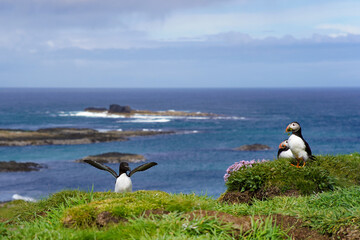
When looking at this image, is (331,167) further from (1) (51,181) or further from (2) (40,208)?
(1) (51,181)

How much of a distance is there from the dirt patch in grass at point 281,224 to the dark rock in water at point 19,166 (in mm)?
54338

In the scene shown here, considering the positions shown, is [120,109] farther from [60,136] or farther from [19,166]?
[19,166]

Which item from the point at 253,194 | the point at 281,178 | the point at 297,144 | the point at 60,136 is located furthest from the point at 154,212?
the point at 60,136

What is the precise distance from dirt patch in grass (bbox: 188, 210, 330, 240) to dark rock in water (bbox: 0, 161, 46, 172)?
178 ft

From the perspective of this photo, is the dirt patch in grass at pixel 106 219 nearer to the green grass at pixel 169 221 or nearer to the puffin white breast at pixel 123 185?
the green grass at pixel 169 221

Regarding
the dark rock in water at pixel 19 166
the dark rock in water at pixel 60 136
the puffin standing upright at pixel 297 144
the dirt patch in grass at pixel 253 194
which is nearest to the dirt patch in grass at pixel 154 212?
the dirt patch in grass at pixel 253 194

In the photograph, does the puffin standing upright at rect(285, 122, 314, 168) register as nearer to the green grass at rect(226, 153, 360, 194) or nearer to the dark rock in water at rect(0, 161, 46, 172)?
the green grass at rect(226, 153, 360, 194)

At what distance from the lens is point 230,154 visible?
2756 inches

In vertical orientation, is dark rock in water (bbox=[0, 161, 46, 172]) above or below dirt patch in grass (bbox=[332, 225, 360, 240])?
below

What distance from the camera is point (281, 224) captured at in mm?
7699

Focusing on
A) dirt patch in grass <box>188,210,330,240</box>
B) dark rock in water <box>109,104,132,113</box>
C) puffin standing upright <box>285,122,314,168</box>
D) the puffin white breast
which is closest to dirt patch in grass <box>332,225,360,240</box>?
dirt patch in grass <box>188,210,330,240</box>

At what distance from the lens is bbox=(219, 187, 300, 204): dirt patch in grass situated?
12359 mm

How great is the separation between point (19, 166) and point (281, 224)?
55.8 metres

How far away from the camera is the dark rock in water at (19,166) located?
5750 centimetres
